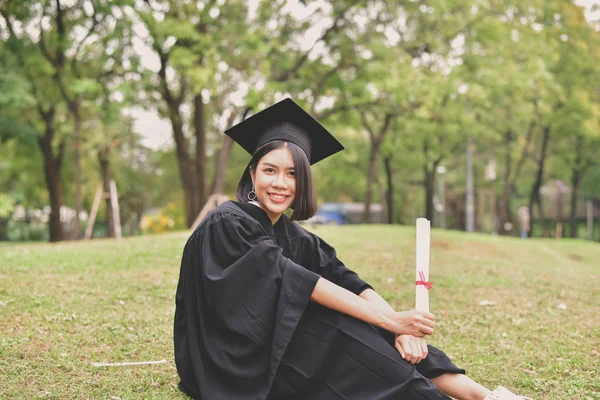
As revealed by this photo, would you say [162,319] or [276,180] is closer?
[276,180]

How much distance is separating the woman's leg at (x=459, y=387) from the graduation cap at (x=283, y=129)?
4.87ft

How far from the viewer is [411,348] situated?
3.14m

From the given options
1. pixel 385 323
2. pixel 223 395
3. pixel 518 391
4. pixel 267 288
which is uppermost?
pixel 267 288

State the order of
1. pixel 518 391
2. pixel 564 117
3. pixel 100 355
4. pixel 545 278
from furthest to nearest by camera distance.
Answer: pixel 564 117 → pixel 545 278 → pixel 100 355 → pixel 518 391

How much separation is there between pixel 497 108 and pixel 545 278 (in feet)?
61.2

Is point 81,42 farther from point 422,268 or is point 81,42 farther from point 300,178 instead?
point 422,268

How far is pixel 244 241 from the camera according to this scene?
10.8ft

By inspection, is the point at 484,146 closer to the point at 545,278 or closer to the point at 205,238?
the point at 545,278

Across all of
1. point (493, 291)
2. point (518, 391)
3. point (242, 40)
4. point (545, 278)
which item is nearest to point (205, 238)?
point (518, 391)

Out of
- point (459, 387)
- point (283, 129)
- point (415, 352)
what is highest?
point (283, 129)

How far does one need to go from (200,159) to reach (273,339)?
1566 cm

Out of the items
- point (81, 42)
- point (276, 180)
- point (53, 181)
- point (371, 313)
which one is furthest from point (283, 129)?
point (53, 181)

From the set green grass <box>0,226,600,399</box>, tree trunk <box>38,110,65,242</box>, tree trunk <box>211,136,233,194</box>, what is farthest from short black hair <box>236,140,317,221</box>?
tree trunk <box>38,110,65,242</box>

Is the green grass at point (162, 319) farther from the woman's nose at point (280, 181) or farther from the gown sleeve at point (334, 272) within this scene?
the woman's nose at point (280, 181)
